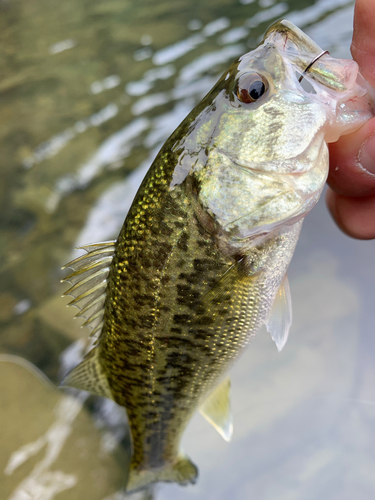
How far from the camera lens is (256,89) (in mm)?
1395

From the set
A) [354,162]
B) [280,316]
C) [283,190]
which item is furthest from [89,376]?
[354,162]

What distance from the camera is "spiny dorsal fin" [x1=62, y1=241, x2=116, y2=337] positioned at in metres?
1.70

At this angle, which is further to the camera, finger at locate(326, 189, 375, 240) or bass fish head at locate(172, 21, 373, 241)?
finger at locate(326, 189, 375, 240)

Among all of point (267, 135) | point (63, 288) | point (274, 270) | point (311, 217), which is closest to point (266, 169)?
point (267, 135)

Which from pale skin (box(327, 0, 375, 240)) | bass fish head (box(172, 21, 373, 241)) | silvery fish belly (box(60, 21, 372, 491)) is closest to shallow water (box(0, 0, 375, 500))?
silvery fish belly (box(60, 21, 372, 491))

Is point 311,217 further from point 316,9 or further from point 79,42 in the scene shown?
point 79,42

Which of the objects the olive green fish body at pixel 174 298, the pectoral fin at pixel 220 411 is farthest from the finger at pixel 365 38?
the pectoral fin at pixel 220 411

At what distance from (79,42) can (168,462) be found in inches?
240

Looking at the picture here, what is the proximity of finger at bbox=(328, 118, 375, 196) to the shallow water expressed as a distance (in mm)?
1602

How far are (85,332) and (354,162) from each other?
2507mm

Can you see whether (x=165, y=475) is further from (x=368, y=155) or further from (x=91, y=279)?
(x=368, y=155)

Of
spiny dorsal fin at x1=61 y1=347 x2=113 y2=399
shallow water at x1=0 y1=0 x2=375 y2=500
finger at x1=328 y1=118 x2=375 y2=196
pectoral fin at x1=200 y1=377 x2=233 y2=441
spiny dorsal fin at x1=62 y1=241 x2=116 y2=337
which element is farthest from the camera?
shallow water at x1=0 y1=0 x2=375 y2=500

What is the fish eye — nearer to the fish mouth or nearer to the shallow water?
the fish mouth

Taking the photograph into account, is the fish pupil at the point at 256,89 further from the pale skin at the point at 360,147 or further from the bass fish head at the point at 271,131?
the pale skin at the point at 360,147
